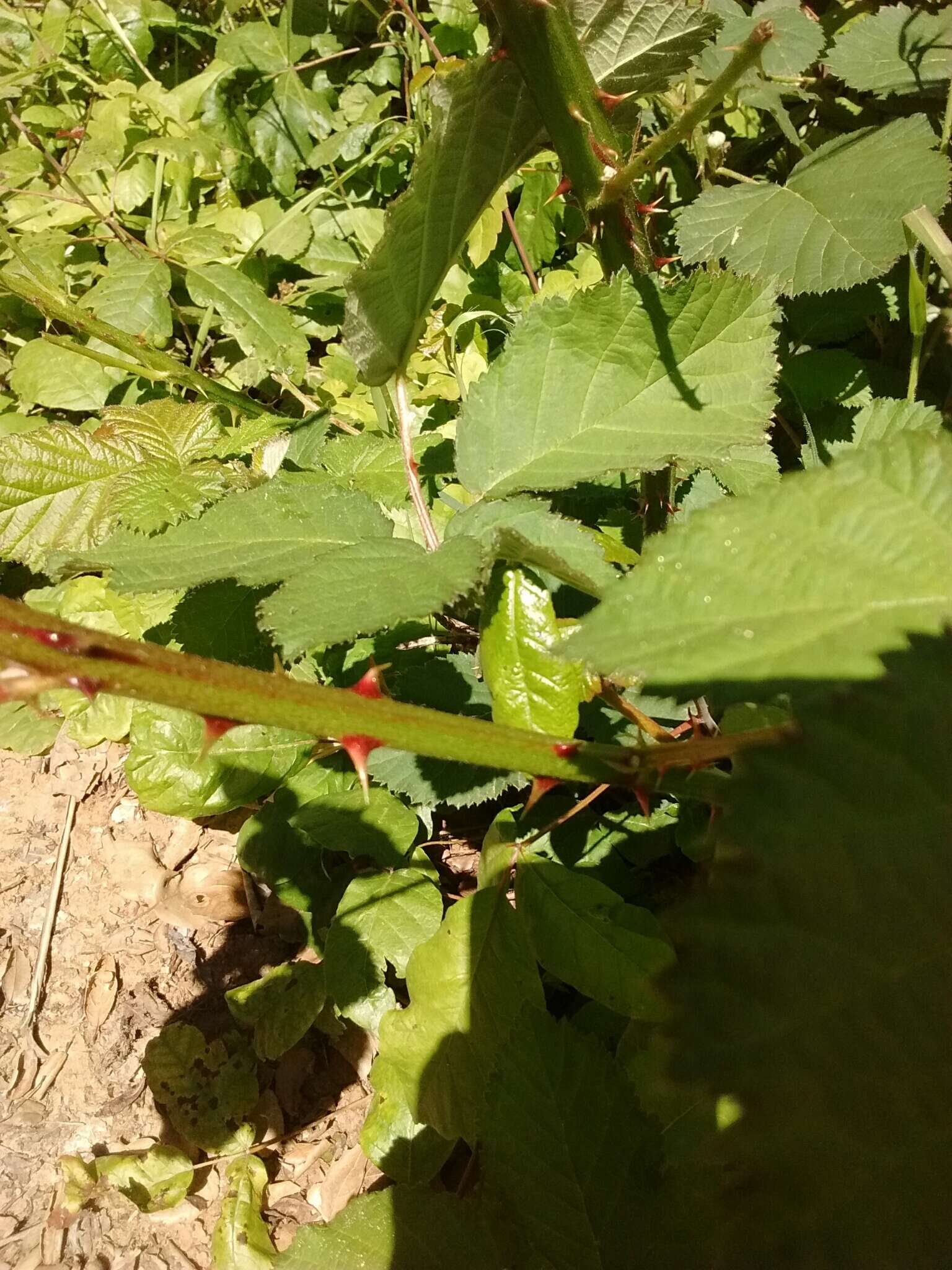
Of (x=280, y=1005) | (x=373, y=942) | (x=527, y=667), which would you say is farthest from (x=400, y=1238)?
(x=527, y=667)

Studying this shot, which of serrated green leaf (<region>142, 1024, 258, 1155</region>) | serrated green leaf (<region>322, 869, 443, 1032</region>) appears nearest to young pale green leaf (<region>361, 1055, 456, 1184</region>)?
serrated green leaf (<region>322, 869, 443, 1032</region>)

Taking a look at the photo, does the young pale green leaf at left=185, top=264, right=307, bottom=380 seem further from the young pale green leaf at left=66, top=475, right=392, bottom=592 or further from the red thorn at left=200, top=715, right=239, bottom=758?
the red thorn at left=200, top=715, right=239, bottom=758

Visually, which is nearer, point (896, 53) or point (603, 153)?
point (603, 153)

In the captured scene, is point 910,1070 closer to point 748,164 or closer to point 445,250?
point 445,250

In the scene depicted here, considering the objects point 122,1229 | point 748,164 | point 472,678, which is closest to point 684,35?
point 472,678

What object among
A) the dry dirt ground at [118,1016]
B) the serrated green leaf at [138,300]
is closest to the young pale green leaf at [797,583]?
the dry dirt ground at [118,1016]

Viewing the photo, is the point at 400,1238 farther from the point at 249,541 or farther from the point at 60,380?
the point at 60,380

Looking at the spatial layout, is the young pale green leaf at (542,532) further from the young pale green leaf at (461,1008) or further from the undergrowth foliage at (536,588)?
the young pale green leaf at (461,1008)
